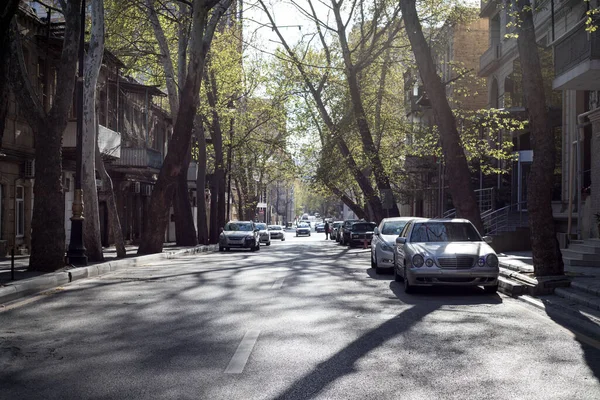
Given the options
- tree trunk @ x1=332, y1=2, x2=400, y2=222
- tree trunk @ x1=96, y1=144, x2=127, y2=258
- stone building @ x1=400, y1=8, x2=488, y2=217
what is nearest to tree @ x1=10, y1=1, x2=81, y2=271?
tree trunk @ x1=96, y1=144, x2=127, y2=258

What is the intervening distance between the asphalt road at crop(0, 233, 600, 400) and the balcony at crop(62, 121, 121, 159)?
1321 cm

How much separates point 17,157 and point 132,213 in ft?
53.7

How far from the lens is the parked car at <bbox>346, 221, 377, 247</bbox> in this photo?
1502 inches

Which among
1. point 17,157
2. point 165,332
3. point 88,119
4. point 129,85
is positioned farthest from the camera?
point 129,85

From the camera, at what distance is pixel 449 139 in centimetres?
1909

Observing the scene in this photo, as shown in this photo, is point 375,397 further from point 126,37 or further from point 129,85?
point 129,85

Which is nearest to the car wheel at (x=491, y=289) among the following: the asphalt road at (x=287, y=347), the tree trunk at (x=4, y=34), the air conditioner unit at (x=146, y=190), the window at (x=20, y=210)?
the asphalt road at (x=287, y=347)

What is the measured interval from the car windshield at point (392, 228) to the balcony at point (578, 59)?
610 cm

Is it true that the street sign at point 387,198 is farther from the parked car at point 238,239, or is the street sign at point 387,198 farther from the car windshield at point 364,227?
the parked car at point 238,239

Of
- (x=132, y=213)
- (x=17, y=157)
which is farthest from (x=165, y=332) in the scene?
Result: (x=132, y=213)

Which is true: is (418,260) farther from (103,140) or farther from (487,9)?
(487,9)

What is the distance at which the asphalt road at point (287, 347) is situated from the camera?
5707mm

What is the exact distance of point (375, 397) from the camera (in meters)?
5.39

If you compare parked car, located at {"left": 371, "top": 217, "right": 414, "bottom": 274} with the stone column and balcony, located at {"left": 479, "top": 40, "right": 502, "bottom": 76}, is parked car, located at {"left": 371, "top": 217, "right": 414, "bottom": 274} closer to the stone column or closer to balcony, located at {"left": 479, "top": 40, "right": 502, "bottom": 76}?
the stone column
